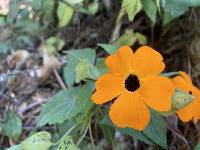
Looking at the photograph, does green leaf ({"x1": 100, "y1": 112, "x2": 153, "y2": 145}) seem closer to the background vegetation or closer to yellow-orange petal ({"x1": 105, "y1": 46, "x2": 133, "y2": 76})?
the background vegetation

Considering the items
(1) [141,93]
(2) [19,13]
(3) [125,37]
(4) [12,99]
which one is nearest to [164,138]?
(1) [141,93]

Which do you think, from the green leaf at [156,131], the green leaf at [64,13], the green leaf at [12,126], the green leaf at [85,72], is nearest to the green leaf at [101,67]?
the green leaf at [85,72]

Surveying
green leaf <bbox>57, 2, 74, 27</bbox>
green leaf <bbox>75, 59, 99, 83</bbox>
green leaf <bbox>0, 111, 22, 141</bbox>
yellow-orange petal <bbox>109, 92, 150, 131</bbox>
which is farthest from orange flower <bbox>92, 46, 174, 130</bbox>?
green leaf <bbox>57, 2, 74, 27</bbox>

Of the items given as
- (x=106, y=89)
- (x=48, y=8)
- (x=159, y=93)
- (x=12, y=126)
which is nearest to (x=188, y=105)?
(x=159, y=93)

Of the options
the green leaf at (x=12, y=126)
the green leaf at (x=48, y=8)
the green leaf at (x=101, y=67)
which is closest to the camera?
the green leaf at (x=101, y=67)

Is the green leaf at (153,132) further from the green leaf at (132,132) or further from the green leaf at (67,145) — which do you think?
the green leaf at (67,145)

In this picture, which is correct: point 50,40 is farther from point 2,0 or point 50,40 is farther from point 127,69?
point 127,69

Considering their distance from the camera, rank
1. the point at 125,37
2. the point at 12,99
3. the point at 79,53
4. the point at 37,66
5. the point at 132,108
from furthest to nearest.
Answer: the point at 37,66 → the point at 12,99 → the point at 125,37 → the point at 79,53 → the point at 132,108
